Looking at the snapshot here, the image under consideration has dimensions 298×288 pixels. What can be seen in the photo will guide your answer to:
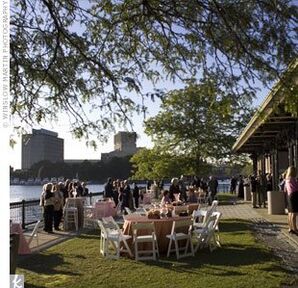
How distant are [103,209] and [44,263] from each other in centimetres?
945

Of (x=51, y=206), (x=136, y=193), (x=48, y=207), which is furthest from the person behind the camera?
(x=136, y=193)

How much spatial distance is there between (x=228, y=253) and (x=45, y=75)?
5.82 metres

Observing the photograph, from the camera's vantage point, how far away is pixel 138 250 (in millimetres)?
10727

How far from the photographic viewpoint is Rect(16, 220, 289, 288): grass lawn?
818 cm

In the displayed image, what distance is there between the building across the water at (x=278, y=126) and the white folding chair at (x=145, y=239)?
3.15 m

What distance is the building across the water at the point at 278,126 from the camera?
5.78 m

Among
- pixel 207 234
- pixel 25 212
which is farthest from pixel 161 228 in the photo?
pixel 25 212

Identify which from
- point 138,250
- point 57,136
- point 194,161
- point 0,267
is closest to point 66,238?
point 138,250

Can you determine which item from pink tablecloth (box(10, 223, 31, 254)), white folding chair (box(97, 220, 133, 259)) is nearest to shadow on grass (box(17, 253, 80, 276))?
pink tablecloth (box(10, 223, 31, 254))

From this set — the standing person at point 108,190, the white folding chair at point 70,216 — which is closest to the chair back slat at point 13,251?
the white folding chair at point 70,216

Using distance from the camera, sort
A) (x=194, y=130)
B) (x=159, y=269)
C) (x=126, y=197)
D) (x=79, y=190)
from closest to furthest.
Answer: (x=159, y=269) < (x=79, y=190) < (x=126, y=197) < (x=194, y=130)

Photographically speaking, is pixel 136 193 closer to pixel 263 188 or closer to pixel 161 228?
pixel 263 188

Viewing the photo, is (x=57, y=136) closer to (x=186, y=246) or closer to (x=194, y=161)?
(x=186, y=246)

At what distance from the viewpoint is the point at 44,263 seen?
404 inches
